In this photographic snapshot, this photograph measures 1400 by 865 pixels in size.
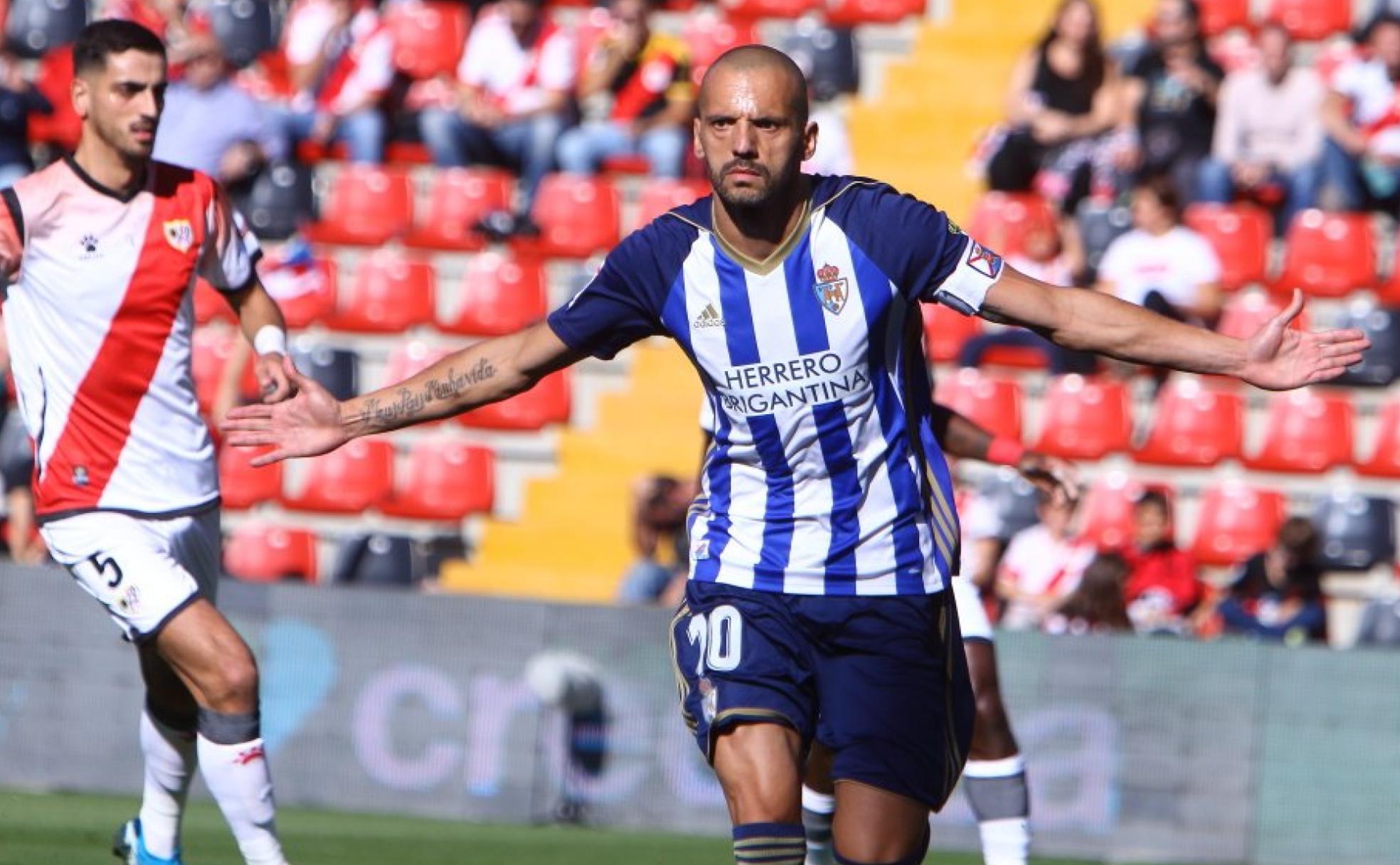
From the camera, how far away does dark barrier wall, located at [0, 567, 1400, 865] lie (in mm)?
10875

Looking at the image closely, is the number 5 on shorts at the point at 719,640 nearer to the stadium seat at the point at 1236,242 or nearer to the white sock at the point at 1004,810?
the white sock at the point at 1004,810

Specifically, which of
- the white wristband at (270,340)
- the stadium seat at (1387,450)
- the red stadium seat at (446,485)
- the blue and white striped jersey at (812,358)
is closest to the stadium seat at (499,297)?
the red stadium seat at (446,485)

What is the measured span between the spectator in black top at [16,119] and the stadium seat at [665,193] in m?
3.94

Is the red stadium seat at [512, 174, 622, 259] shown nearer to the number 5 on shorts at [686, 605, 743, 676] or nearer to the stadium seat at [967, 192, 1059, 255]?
the stadium seat at [967, 192, 1059, 255]

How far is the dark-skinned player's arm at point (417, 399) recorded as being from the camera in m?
5.80

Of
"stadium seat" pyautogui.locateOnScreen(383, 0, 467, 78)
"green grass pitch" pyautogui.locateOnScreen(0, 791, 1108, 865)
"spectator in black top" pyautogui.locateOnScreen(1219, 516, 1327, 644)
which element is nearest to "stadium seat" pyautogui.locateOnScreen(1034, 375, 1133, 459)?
"spectator in black top" pyautogui.locateOnScreen(1219, 516, 1327, 644)

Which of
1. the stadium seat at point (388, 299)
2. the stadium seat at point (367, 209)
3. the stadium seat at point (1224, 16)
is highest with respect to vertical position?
the stadium seat at point (1224, 16)

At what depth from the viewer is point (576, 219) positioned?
15008 mm

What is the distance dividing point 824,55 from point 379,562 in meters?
4.86

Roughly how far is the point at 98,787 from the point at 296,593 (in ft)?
4.47

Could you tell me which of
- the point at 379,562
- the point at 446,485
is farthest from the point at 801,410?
the point at 446,485

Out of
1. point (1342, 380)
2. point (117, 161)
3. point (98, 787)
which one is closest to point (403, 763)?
point (98, 787)

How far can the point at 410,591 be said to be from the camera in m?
11.5

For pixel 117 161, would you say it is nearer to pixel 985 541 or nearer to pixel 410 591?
pixel 410 591
